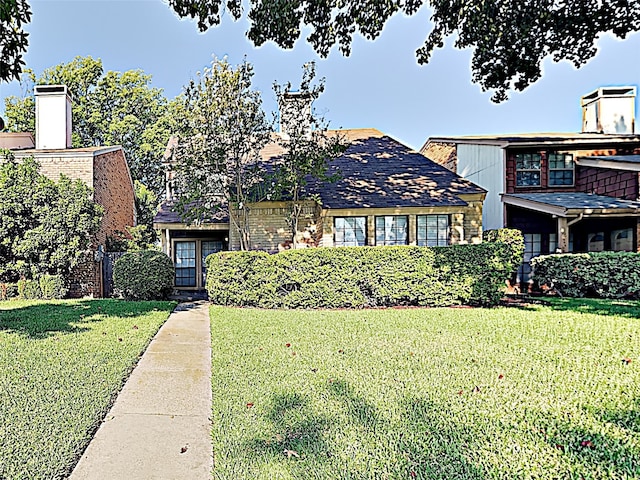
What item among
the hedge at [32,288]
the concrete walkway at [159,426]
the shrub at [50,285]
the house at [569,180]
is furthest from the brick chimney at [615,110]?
the hedge at [32,288]

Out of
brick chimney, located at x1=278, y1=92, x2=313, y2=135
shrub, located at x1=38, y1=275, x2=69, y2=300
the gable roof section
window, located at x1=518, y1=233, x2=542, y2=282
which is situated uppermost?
brick chimney, located at x1=278, y1=92, x2=313, y2=135

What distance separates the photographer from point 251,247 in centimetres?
1540

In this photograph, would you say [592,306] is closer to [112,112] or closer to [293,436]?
[293,436]

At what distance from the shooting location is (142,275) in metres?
12.8

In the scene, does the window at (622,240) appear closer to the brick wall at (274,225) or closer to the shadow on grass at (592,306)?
the shadow on grass at (592,306)

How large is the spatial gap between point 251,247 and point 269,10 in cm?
843

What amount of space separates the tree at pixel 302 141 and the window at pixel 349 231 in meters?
1.29

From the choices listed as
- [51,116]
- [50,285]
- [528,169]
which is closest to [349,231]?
[528,169]

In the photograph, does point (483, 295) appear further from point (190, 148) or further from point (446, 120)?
point (446, 120)

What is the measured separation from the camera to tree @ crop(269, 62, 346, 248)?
13.4 metres

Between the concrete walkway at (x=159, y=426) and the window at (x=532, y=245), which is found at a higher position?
the window at (x=532, y=245)

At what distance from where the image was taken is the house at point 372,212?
14.6 metres

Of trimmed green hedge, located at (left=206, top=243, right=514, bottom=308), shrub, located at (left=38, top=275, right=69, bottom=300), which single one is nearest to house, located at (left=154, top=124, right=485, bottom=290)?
trimmed green hedge, located at (left=206, top=243, right=514, bottom=308)

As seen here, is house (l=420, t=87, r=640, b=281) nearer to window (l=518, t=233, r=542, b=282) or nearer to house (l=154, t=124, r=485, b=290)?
window (l=518, t=233, r=542, b=282)
